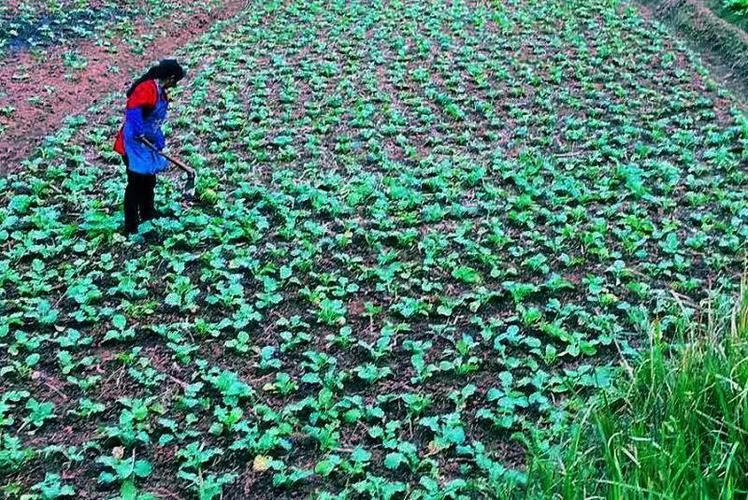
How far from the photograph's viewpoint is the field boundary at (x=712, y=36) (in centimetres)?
971

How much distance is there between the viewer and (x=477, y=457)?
410 cm

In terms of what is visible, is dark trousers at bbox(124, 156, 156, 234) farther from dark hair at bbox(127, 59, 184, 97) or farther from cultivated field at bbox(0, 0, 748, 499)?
dark hair at bbox(127, 59, 184, 97)

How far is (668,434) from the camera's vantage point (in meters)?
3.53

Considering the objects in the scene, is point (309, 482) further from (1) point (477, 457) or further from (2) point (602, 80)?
(2) point (602, 80)

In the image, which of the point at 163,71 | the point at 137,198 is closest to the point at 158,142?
the point at 137,198

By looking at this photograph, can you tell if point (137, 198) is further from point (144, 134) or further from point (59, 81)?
point (59, 81)

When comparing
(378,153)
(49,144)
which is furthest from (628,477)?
(49,144)

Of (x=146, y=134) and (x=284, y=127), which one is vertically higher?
(x=146, y=134)

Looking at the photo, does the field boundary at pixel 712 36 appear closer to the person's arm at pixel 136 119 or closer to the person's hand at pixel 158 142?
the person's hand at pixel 158 142

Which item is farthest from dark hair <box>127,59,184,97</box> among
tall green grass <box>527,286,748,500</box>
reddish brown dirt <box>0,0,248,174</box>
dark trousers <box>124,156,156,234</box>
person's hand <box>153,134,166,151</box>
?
tall green grass <box>527,286,748,500</box>

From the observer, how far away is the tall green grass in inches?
127

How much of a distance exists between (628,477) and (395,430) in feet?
4.44

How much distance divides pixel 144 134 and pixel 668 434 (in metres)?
4.01

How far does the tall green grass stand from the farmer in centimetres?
349
